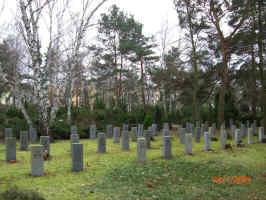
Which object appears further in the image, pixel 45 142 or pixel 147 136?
pixel 147 136

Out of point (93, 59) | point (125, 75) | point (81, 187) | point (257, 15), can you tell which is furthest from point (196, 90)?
point (81, 187)

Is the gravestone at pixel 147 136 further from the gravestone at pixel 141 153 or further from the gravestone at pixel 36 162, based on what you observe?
the gravestone at pixel 36 162

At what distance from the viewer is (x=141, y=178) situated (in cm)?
690

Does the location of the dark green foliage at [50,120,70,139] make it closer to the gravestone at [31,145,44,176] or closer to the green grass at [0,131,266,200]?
the green grass at [0,131,266,200]

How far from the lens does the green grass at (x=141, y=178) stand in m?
5.66

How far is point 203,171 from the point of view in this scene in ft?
26.0

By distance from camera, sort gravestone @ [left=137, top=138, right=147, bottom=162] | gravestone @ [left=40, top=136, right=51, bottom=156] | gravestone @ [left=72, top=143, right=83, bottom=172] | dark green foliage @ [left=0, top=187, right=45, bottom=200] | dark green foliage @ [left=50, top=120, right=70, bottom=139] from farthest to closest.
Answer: dark green foliage @ [left=50, top=120, right=70, bottom=139] < gravestone @ [left=40, top=136, right=51, bottom=156] < gravestone @ [left=137, top=138, right=147, bottom=162] < gravestone @ [left=72, top=143, right=83, bottom=172] < dark green foliage @ [left=0, top=187, right=45, bottom=200]

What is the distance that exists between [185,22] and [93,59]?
12535 mm

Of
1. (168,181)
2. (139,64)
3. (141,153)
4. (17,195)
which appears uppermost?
(139,64)

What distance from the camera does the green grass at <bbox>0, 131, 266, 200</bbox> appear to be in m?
5.66

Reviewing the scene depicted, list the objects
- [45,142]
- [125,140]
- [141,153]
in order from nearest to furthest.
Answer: [141,153] < [45,142] < [125,140]

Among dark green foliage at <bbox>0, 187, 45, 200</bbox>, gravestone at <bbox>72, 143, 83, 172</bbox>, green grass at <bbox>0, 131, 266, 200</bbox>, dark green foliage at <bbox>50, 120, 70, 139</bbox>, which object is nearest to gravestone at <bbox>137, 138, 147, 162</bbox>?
green grass at <bbox>0, 131, 266, 200</bbox>

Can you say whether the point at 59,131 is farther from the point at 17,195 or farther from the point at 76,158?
the point at 17,195

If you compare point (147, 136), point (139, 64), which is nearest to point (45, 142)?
point (147, 136)
